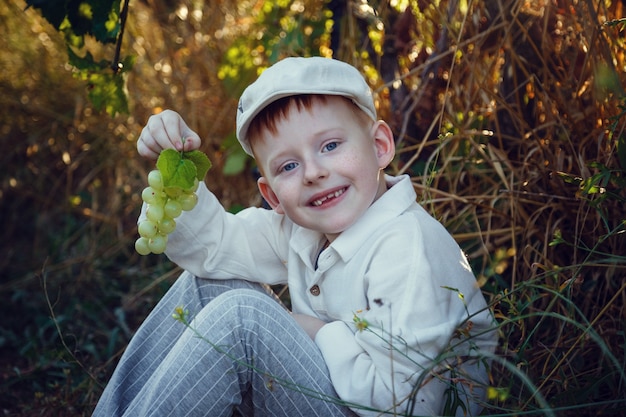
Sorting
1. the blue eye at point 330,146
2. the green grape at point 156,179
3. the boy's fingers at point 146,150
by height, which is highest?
Result: the boy's fingers at point 146,150

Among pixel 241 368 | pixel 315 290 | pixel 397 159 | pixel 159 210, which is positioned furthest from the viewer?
pixel 397 159

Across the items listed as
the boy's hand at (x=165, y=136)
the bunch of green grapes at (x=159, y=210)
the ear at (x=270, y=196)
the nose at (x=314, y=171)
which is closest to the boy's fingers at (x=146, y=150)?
the boy's hand at (x=165, y=136)

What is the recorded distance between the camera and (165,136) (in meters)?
1.76

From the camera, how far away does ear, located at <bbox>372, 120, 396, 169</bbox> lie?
177 centimetres

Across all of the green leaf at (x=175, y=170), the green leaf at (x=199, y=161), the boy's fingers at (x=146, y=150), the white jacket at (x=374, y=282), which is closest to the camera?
the white jacket at (x=374, y=282)

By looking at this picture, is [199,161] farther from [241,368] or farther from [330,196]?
[241,368]

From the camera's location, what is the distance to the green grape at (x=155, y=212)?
1.66 metres

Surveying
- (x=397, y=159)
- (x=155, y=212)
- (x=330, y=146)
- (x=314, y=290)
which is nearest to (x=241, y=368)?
(x=314, y=290)

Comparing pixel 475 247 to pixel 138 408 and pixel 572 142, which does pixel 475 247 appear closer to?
pixel 572 142

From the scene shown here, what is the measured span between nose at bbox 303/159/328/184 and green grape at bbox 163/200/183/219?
0.99 ft

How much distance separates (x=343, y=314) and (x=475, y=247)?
808mm

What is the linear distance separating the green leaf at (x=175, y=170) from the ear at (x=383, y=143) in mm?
446

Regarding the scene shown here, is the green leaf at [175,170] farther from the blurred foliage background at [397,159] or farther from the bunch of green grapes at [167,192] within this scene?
the blurred foliage background at [397,159]

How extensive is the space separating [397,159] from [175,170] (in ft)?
3.63
